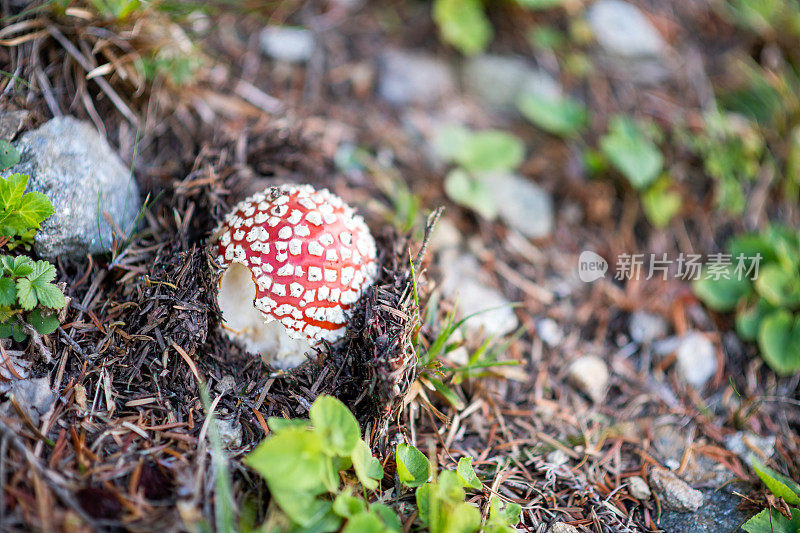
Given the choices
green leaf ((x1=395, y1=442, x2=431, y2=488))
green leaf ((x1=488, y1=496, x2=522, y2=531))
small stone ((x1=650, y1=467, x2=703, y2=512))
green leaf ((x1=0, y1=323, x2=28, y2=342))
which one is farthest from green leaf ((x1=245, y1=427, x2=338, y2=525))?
small stone ((x1=650, y1=467, x2=703, y2=512))

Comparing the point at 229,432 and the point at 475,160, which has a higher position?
the point at 475,160

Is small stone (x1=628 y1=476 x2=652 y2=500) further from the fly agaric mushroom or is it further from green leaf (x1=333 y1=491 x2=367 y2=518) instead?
the fly agaric mushroom

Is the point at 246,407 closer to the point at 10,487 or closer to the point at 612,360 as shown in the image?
the point at 10,487

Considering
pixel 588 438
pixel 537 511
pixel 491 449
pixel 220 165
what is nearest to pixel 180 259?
pixel 220 165

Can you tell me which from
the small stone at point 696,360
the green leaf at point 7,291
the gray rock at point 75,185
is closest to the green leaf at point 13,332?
the green leaf at point 7,291

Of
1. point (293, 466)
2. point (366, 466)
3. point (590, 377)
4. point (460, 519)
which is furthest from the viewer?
point (590, 377)

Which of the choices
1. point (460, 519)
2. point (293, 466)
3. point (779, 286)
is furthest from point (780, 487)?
point (293, 466)

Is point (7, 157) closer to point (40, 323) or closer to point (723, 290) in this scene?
point (40, 323)
